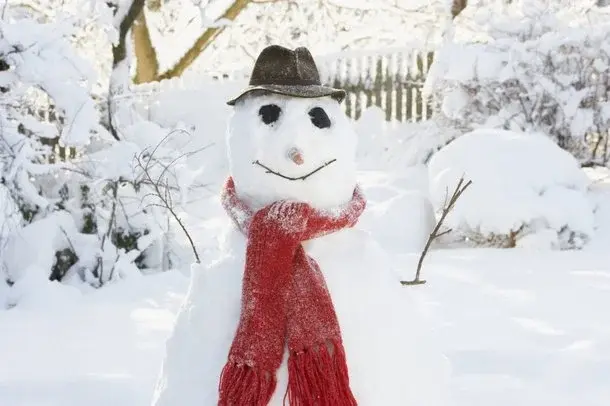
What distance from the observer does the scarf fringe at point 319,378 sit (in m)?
1.89

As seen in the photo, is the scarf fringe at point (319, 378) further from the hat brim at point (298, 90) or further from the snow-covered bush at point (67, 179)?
the snow-covered bush at point (67, 179)

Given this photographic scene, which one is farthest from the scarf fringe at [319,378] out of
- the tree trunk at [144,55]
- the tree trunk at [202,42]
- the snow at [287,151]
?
the tree trunk at [144,55]

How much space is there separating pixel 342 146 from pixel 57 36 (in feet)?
12.4

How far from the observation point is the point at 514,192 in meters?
6.42

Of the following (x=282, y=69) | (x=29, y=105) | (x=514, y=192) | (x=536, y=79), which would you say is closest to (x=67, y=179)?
(x=29, y=105)

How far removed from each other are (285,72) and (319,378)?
93 centimetres

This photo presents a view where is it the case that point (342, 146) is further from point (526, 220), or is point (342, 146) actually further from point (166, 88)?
point (166, 88)

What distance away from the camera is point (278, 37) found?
15820mm

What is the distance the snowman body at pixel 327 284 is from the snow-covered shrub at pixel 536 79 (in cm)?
582

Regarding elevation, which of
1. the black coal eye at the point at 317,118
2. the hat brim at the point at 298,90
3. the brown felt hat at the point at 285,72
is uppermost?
the brown felt hat at the point at 285,72

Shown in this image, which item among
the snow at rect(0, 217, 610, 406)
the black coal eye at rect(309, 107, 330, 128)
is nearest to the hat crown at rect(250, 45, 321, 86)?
the black coal eye at rect(309, 107, 330, 128)

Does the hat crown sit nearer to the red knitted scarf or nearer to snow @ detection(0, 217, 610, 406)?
the red knitted scarf

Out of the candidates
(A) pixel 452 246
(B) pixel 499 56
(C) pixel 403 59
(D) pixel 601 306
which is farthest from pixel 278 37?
(D) pixel 601 306

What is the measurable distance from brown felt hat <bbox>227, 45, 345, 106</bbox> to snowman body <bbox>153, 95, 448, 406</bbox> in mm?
45
